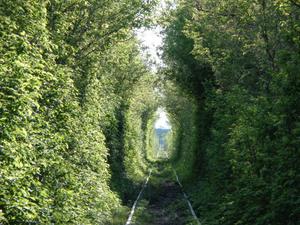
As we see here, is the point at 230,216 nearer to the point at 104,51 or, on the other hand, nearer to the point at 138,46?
the point at 104,51

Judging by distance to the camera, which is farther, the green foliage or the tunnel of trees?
the tunnel of trees

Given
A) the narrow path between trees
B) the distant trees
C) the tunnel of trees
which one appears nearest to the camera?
the tunnel of trees

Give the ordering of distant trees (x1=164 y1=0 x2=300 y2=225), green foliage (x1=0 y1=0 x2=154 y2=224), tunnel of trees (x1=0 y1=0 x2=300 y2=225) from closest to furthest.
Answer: green foliage (x1=0 y1=0 x2=154 y2=224) → tunnel of trees (x1=0 y1=0 x2=300 y2=225) → distant trees (x1=164 y1=0 x2=300 y2=225)

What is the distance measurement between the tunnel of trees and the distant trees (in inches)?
1.4

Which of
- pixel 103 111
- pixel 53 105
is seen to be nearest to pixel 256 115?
pixel 53 105

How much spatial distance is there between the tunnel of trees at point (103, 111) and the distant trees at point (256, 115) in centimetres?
4

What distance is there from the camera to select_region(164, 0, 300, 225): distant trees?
900cm

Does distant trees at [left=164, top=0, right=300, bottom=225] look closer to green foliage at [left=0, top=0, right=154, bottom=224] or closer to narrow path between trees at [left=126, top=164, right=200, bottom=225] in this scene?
narrow path between trees at [left=126, top=164, right=200, bottom=225]

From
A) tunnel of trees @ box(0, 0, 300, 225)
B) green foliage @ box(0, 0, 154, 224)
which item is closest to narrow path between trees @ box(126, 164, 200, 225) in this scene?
tunnel of trees @ box(0, 0, 300, 225)

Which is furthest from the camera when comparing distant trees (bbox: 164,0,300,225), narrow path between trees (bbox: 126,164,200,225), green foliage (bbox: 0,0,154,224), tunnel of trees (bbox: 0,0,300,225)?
narrow path between trees (bbox: 126,164,200,225)

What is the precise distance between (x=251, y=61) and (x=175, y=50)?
1087cm

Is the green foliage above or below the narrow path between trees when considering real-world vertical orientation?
above

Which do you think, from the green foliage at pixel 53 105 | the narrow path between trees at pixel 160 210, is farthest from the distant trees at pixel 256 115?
the green foliage at pixel 53 105

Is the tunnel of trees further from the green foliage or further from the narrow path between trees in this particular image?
the narrow path between trees
